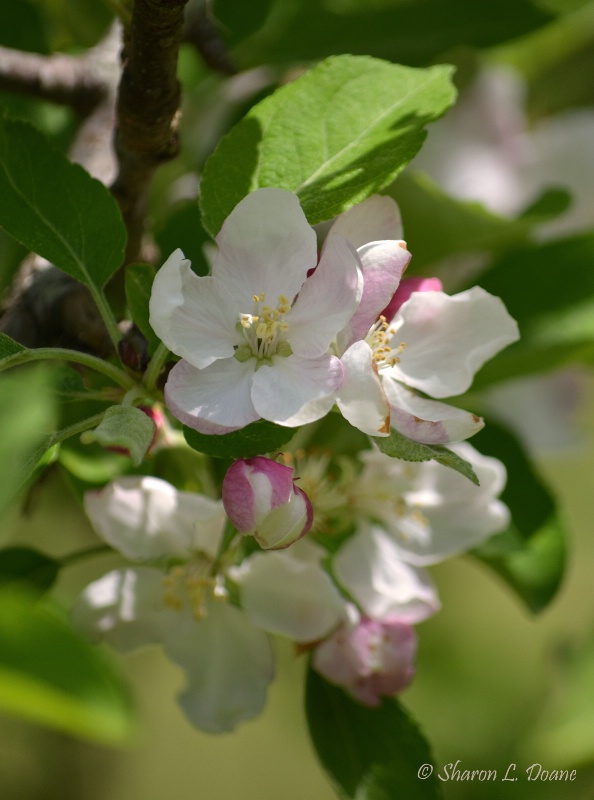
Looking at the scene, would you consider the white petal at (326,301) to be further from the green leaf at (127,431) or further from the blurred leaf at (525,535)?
the blurred leaf at (525,535)

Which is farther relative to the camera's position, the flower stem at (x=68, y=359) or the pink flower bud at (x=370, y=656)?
the pink flower bud at (x=370, y=656)

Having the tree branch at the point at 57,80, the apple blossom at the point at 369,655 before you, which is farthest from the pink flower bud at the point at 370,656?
the tree branch at the point at 57,80

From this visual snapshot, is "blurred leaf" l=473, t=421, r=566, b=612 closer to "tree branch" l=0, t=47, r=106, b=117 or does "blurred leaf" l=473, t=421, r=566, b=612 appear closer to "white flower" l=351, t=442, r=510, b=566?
A: "white flower" l=351, t=442, r=510, b=566

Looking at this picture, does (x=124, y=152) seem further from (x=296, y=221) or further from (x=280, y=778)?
(x=280, y=778)

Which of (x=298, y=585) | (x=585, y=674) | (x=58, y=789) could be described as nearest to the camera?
(x=298, y=585)

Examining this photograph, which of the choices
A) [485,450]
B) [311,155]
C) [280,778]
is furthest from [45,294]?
[280,778]
